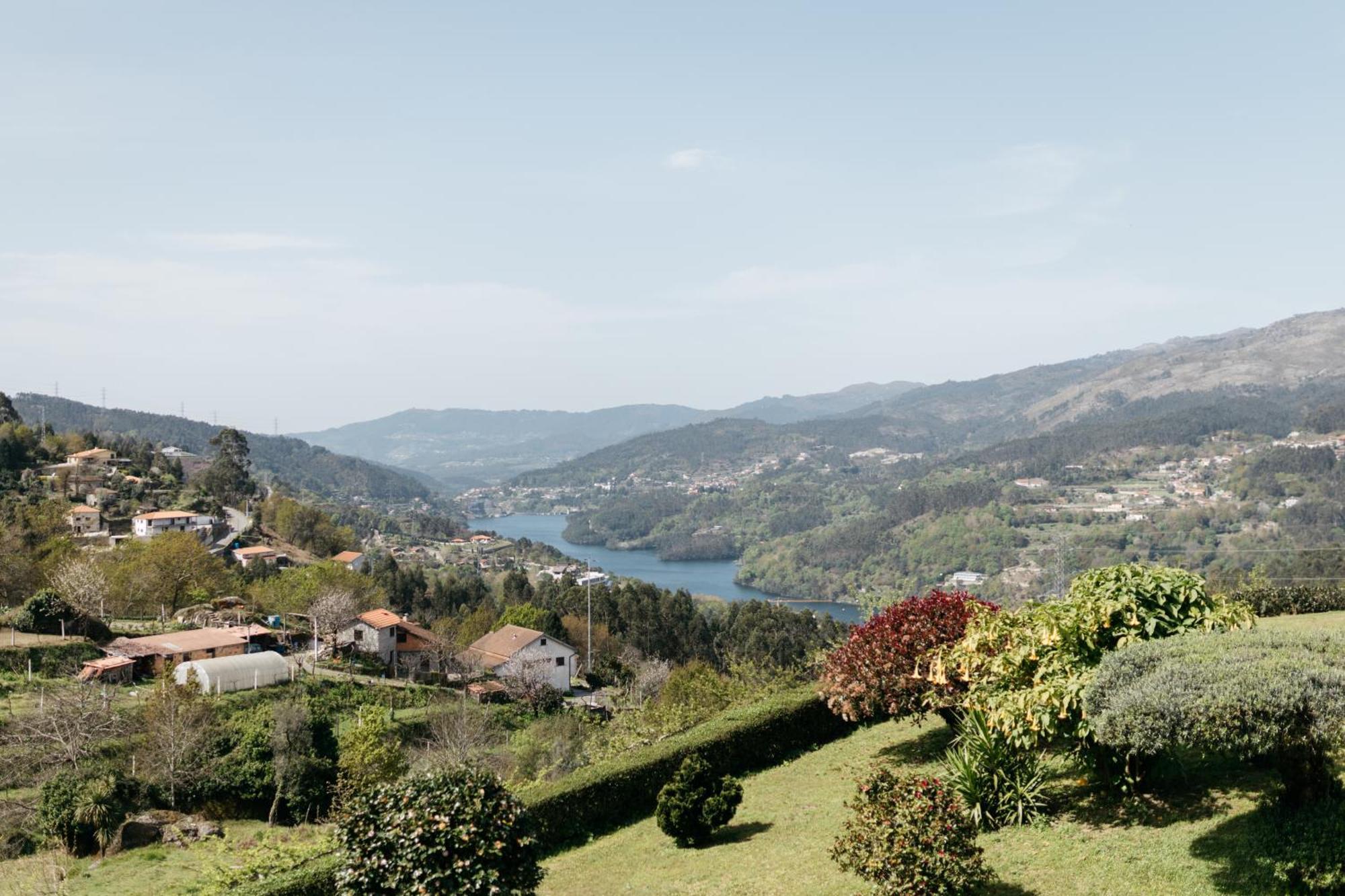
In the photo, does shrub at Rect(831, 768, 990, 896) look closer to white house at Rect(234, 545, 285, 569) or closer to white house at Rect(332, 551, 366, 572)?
white house at Rect(234, 545, 285, 569)

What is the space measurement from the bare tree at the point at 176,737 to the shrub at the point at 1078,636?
2318 cm

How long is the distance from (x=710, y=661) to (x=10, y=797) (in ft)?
147

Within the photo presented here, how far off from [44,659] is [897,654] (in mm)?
36009

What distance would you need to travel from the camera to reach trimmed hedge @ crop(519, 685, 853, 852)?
12812mm

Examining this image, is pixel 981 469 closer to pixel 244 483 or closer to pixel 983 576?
pixel 983 576

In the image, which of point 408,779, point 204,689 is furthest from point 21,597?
point 408,779

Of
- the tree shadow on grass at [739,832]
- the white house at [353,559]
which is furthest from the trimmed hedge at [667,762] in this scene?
the white house at [353,559]

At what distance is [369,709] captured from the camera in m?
31.5

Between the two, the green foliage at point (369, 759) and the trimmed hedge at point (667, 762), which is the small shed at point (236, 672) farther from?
the trimmed hedge at point (667, 762)

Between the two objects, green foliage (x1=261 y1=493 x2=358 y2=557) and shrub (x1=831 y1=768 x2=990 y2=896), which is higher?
shrub (x1=831 y1=768 x2=990 y2=896)

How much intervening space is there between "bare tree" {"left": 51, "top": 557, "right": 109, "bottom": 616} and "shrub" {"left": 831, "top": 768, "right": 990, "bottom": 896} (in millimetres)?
40830

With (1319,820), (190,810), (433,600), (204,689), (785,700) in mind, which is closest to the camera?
(1319,820)

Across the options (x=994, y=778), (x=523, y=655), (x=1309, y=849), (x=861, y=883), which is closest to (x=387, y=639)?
(x=523, y=655)

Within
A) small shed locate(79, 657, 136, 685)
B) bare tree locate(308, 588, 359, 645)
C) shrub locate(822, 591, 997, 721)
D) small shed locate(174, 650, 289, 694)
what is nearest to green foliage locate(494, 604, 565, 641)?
bare tree locate(308, 588, 359, 645)
